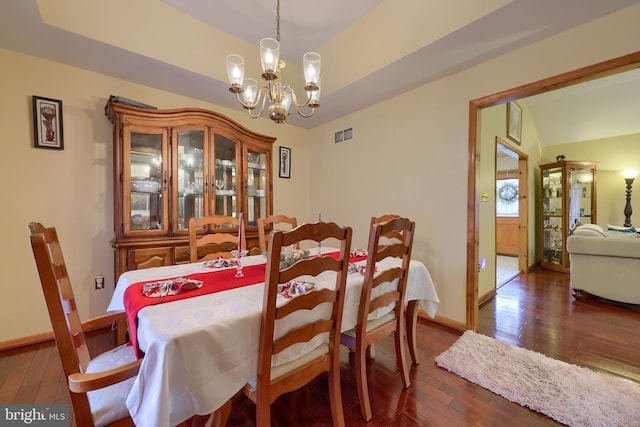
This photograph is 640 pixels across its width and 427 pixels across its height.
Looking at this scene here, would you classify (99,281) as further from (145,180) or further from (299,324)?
(299,324)

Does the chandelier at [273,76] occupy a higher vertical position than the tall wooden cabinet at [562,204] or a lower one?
higher

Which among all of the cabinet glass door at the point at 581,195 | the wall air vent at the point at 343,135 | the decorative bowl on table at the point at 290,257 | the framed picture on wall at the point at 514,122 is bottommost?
the decorative bowl on table at the point at 290,257

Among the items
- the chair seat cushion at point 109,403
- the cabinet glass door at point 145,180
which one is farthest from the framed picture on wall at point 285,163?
the chair seat cushion at point 109,403

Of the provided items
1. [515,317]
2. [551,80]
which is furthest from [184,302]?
[515,317]

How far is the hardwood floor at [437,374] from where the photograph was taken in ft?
4.65

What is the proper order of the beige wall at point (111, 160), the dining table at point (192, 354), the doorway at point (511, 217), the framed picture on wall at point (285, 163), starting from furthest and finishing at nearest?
the doorway at point (511, 217) → the framed picture on wall at point (285, 163) → the beige wall at point (111, 160) → the dining table at point (192, 354)

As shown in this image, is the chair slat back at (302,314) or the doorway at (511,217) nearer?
the chair slat back at (302,314)

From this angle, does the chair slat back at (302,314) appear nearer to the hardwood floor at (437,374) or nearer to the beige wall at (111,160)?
the hardwood floor at (437,374)

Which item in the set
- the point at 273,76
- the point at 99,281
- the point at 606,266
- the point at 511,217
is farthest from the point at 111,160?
the point at 511,217

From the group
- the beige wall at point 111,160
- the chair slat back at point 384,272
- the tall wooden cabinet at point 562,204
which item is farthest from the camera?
the tall wooden cabinet at point 562,204

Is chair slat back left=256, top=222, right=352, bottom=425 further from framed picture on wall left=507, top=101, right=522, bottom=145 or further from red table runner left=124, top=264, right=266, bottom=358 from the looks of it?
framed picture on wall left=507, top=101, right=522, bottom=145

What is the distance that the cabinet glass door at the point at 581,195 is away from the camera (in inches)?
182

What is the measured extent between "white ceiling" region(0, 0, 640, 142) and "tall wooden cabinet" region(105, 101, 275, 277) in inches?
16.9

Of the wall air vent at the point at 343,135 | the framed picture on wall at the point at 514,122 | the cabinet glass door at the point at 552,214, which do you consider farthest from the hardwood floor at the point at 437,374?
the wall air vent at the point at 343,135
